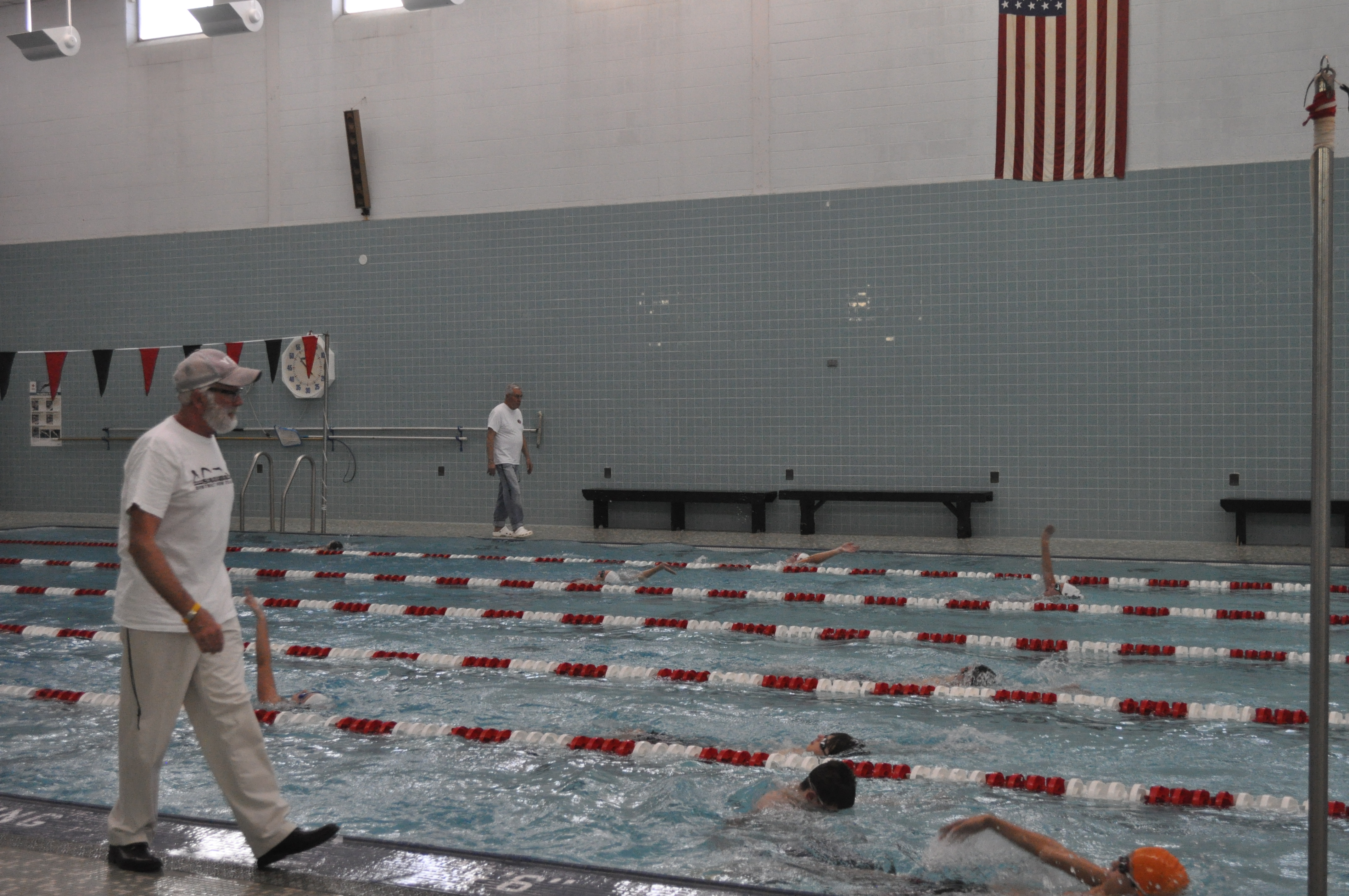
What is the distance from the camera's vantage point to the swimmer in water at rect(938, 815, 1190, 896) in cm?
294

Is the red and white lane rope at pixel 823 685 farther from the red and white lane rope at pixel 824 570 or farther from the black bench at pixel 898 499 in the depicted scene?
the black bench at pixel 898 499

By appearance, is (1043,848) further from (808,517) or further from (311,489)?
(311,489)

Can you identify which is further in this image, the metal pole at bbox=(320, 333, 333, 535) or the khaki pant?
the metal pole at bbox=(320, 333, 333, 535)

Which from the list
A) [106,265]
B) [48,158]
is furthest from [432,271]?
[48,158]

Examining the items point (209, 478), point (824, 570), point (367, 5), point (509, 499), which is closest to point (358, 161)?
point (367, 5)

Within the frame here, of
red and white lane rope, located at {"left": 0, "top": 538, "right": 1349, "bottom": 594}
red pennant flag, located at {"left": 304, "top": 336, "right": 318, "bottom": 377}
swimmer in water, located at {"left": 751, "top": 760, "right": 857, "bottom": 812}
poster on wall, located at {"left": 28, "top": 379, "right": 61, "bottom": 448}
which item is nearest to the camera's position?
swimmer in water, located at {"left": 751, "top": 760, "right": 857, "bottom": 812}

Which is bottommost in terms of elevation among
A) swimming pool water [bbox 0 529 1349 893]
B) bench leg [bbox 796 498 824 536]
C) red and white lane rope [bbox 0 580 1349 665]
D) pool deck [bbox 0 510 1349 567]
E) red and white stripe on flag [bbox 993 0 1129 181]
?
swimming pool water [bbox 0 529 1349 893]

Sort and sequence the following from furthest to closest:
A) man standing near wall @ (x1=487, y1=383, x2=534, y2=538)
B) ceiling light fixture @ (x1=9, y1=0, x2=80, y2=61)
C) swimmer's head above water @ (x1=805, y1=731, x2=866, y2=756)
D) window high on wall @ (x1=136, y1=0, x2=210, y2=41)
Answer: window high on wall @ (x1=136, y1=0, x2=210, y2=41) → man standing near wall @ (x1=487, y1=383, x2=534, y2=538) → ceiling light fixture @ (x1=9, y1=0, x2=80, y2=61) → swimmer's head above water @ (x1=805, y1=731, x2=866, y2=756)

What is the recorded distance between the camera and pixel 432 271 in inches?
516

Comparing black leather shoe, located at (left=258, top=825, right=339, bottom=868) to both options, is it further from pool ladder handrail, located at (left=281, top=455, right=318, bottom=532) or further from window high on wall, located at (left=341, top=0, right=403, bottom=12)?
window high on wall, located at (left=341, top=0, right=403, bottom=12)

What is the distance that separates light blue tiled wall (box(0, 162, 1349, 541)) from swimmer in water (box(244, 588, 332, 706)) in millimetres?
7135

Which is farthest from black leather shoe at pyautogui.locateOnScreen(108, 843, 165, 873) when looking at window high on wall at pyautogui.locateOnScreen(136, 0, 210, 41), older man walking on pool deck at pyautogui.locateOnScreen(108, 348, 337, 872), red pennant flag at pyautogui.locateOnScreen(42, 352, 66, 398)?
window high on wall at pyautogui.locateOnScreen(136, 0, 210, 41)

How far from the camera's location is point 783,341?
39.2 ft

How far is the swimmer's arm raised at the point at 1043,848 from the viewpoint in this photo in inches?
121
